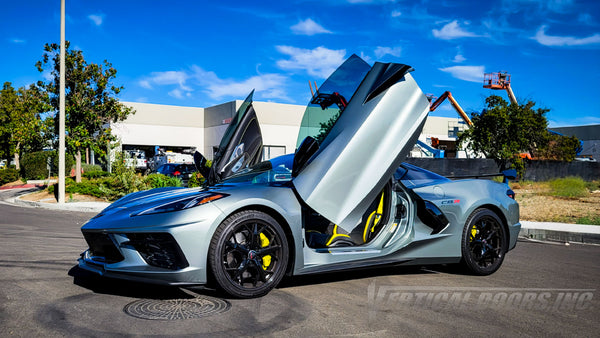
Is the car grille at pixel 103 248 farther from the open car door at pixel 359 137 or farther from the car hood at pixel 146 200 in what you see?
the open car door at pixel 359 137

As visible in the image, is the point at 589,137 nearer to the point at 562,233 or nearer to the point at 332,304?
the point at 562,233

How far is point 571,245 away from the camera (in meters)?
8.03

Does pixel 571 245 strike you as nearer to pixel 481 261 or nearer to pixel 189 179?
pixel 481 261

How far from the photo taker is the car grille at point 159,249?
3738 millimetres

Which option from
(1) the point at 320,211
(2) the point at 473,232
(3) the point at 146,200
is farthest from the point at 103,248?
(2) the point at 473,232

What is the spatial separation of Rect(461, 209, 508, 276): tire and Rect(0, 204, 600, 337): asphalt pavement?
136 mm

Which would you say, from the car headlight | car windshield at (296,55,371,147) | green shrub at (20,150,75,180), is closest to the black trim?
car windshield at (296,55,371,147)

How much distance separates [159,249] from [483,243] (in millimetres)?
3388

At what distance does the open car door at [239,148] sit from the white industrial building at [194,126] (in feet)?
117

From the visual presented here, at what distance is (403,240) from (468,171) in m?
21.7

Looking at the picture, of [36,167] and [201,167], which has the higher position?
[201,167]

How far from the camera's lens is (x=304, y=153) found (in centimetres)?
429

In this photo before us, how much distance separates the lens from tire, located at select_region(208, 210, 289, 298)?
385 centimetres

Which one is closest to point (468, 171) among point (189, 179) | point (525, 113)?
point (525, 113)
